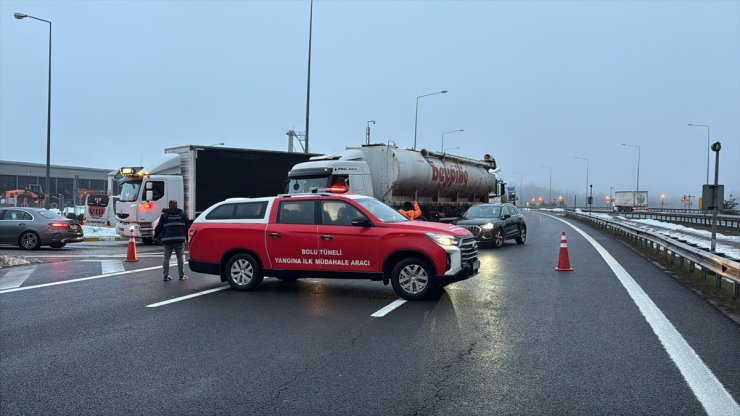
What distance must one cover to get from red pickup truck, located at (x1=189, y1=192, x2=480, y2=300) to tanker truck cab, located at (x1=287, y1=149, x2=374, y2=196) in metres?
7.60

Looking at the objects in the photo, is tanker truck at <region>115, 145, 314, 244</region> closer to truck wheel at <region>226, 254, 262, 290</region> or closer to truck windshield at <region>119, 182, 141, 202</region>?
truck windshield at <region>119, 182, 141, 202</region>

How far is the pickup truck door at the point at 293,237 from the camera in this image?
9570 millimetres

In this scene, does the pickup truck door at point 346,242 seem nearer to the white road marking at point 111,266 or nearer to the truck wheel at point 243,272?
the truck wheel at point 243,272

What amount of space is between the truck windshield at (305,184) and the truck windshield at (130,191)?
Answer: 5.83m

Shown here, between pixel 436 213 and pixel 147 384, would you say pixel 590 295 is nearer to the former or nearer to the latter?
pixel 147 384

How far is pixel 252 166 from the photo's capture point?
2127 centimetres

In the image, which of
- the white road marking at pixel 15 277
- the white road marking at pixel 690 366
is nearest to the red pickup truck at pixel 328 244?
the white road marking at pixel 690 366

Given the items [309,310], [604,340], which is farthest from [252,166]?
[604,340]

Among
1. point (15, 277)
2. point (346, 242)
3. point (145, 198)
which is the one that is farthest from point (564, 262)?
point (145, 198)

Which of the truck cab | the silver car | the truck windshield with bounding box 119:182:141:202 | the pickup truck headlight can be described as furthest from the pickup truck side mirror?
the silver car

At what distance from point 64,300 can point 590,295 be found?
8.86 metres

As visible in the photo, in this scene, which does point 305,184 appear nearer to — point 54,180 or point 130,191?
point 130,191

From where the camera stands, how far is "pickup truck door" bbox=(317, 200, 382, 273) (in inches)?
363

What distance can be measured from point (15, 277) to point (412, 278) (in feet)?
29.6
